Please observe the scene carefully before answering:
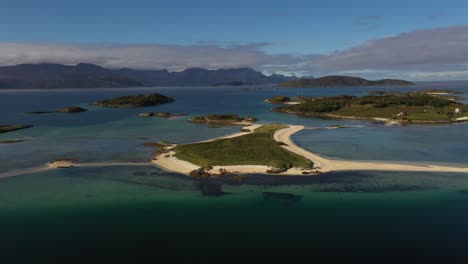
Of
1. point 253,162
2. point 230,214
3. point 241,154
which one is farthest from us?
point 241,154

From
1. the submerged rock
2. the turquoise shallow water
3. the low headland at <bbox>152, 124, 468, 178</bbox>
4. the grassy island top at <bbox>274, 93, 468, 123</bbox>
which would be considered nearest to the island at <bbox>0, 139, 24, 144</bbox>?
the turquoise shallow water

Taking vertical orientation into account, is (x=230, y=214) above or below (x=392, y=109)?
below

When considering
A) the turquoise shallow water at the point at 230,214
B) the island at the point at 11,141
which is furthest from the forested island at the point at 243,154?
the island at the point at 11,141

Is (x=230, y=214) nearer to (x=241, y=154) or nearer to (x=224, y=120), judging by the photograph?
(x=241, y=154)

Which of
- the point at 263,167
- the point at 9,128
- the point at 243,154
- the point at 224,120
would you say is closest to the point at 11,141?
the point at 9,128

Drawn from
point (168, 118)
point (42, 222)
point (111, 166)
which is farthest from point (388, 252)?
point (168, 118)

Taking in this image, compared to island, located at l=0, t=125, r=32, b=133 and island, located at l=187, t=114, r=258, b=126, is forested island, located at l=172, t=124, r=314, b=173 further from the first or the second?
island, located at l=0, t=125, r=32, b=133

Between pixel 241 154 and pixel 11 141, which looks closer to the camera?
pixel 241 154

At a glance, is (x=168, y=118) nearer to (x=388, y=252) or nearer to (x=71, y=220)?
(x=71, y=220)
